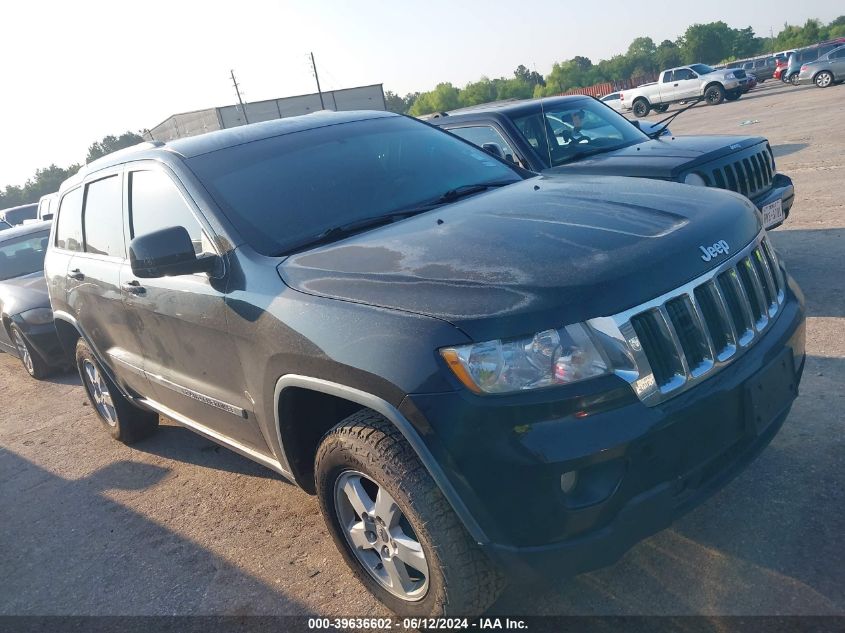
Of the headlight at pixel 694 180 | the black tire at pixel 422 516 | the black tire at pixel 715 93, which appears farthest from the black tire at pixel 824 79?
the black tire at pixel 422 516

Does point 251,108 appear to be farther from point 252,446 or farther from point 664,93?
point 252,446

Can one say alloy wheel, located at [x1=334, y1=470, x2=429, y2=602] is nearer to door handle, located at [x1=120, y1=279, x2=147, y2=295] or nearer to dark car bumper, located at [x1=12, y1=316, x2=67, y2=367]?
door handle, located at [x1=120, y1=279, x2=147, y2=295]

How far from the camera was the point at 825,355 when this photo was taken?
4301mm

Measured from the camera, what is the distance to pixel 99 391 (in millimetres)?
5254

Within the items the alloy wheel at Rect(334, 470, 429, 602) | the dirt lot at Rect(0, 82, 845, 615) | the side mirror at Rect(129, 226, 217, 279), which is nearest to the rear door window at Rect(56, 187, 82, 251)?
the dirt lot at Rect(0, 82, 845, 615)

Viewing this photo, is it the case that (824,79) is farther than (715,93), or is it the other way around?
(715,93)

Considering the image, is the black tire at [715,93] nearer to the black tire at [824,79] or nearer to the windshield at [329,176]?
the black tire at [824,79]

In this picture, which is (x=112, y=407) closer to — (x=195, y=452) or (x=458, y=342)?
(x=195, y=452)

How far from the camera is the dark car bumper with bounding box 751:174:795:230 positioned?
5799 millimetres

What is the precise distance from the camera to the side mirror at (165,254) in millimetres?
2951

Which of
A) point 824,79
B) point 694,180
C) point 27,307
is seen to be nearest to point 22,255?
point 27,307

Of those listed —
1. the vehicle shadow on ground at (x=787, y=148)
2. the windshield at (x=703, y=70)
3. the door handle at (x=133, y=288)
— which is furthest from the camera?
the windshield at (x=703, y=70)

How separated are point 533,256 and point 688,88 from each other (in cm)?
3206

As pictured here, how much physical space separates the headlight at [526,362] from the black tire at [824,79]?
3050cm
